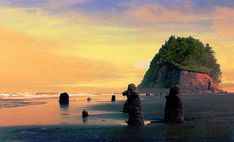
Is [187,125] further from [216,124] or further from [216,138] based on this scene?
[216,138]

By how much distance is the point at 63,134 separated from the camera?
42844 mm

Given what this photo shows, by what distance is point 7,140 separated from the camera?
4016cm

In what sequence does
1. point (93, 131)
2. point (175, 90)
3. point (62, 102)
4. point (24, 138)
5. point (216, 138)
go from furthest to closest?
point (62, 102)
point (175, 90)
point (93, 131)
point (24, 138)
point (216, 138)

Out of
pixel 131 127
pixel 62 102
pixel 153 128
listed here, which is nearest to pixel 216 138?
pixel 153 128

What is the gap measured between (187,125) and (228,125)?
13.7 ft

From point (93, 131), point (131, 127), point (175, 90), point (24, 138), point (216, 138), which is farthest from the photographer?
point (175, 90)

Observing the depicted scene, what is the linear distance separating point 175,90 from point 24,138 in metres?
18.3

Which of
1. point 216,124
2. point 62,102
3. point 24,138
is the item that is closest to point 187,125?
point 216,124

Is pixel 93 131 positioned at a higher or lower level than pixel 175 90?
lower

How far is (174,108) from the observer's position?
5103 cm

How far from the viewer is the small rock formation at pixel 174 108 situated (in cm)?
5094

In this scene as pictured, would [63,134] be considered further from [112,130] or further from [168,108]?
[168,108]

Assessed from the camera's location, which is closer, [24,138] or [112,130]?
[24,138]

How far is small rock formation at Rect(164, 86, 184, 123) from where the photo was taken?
167 ft
